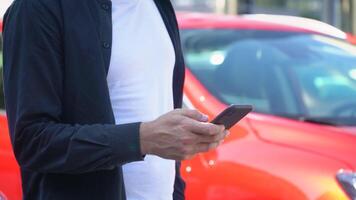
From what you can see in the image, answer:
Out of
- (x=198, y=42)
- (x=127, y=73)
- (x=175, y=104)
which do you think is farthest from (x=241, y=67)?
(x=127, y=73)

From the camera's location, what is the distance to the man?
171cm

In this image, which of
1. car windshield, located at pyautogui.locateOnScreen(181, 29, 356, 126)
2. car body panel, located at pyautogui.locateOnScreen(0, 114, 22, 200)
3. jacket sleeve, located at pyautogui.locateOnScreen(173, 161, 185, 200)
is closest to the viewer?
jacket sleeve, located at pyautogui.locateOnScreen(173, 161, 185, 200)

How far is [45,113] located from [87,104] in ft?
0.33

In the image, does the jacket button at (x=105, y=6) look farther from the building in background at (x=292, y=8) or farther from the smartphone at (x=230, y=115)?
the building in background at (x=292, y=8)

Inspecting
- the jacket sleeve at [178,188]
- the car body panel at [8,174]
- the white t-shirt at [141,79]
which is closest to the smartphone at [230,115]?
the white t-shirt at [141,79]

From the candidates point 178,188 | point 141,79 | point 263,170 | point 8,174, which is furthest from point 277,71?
point 141,79

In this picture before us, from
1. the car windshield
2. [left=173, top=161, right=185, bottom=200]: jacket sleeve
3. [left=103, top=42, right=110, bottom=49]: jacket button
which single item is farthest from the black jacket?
the car windshield

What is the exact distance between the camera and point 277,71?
13.7 feet

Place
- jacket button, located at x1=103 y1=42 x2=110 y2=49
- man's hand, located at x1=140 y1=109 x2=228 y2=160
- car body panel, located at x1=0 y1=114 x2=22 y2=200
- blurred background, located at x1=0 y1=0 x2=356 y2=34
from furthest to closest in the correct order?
blurred background, located at x1=0 y1=0 x2=356 y2=34 → car body panel, located at x1=0 y1=114 x2=22 y2=200 → jacket button, located at x1=103 y1=42 x2=110 y2=49 → man's hand, located at x1=140 y1=109 x2=228 y2=160

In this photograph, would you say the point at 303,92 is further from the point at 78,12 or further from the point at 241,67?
the point at 78,12

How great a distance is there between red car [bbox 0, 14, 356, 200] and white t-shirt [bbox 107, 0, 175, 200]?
1.06 meters

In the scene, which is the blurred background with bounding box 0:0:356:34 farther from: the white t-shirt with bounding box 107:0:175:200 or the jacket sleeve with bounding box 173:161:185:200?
the white t-shirt with bounding box 107:0:175:200

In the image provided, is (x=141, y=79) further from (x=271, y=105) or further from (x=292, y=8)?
(x=292, y=8)

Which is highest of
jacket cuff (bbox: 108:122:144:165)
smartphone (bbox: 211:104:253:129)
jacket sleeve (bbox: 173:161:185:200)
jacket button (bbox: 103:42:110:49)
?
jacket button (bbox: 103:42:110:49)
